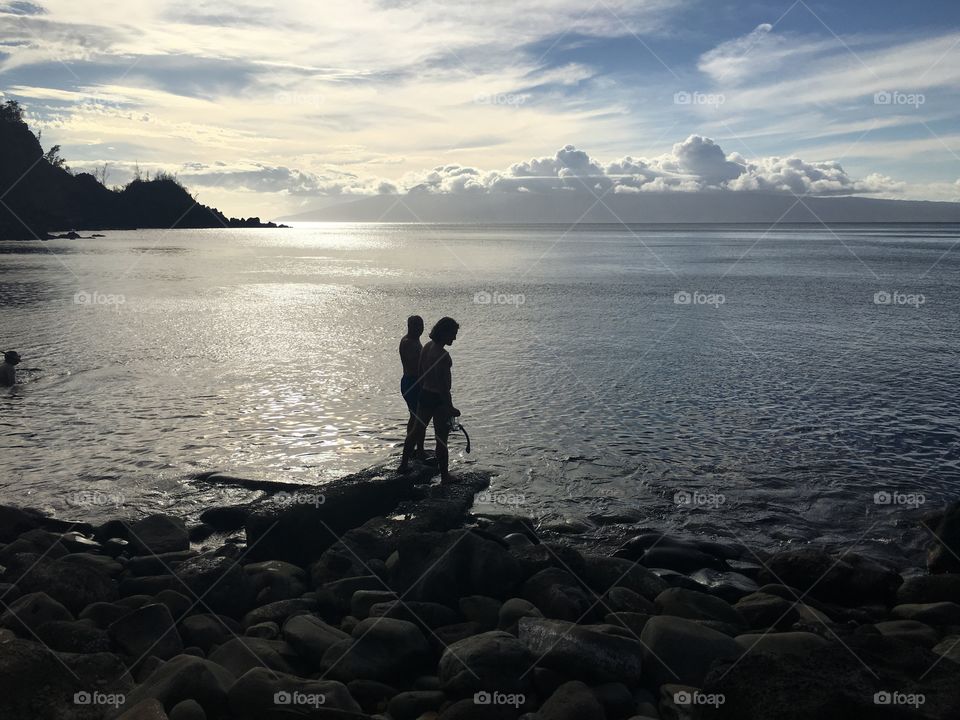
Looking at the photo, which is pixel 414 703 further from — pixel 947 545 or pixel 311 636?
pixel 947 545

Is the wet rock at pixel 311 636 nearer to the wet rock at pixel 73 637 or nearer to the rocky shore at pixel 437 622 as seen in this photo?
the rocky shore at pixel 437 622

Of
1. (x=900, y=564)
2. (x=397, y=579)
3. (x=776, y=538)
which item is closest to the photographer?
(x=397, y=579)

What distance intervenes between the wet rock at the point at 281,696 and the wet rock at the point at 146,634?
1.48 metres

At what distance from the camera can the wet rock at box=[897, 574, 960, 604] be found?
359 inches

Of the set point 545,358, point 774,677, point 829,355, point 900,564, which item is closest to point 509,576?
point 774,677

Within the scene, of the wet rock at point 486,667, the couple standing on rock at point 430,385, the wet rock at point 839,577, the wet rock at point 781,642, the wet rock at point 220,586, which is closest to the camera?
the wet rock at point 486,667

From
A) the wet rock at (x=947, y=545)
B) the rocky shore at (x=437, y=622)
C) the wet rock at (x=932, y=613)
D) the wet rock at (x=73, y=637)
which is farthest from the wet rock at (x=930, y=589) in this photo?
the wet rock at (x=73, y=637)

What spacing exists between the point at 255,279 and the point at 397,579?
2287 inches

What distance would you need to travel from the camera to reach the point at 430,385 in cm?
1241

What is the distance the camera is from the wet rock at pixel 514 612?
8.18 m

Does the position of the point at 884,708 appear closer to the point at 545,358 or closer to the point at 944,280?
the point at 545,358

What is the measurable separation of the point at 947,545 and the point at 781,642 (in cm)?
458

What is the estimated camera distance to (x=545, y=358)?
990 inches

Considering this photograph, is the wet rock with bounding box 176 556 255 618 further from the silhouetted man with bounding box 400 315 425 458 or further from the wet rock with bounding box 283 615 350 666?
the silhouetted man with bounding box 400 315 425 458
